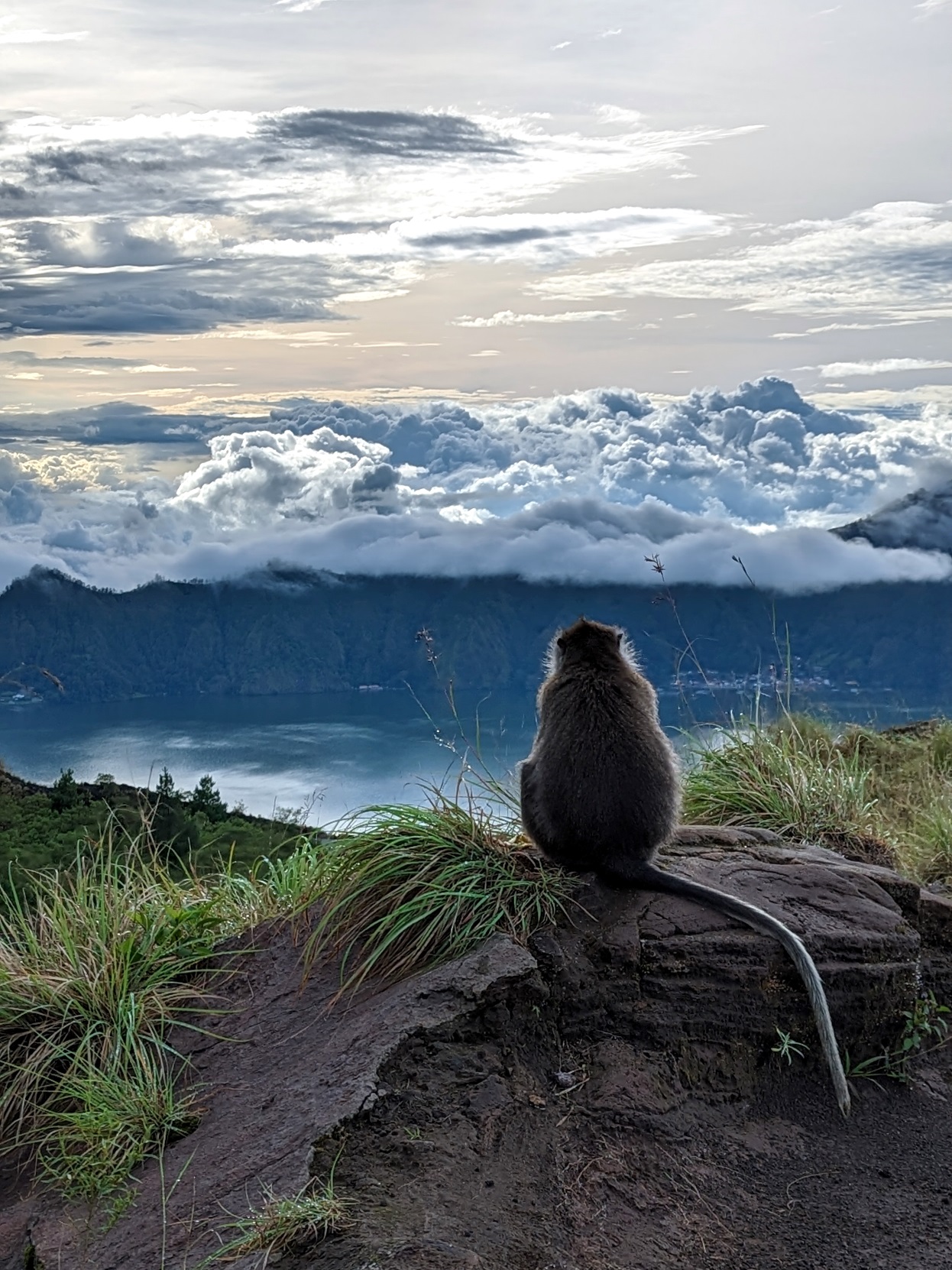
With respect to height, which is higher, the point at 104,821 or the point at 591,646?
the point at 591,646

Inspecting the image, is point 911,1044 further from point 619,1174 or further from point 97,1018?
point 97,1018

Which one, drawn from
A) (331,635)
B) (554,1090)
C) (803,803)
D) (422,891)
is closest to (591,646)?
(422,891)

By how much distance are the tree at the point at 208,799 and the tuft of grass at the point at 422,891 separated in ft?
44.5

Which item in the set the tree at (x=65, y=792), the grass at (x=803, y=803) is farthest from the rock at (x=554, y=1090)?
the tree at (x=65, y=792)

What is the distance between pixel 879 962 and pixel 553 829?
180 cm

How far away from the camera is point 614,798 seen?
522 centimetres

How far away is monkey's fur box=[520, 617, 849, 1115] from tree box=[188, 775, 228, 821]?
46.4 ft

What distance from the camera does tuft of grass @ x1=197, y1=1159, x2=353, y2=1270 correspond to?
3783 millimetres

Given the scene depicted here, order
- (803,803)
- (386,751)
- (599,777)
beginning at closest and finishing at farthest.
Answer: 1. (599,777)
2. (803,803)
3. (386,751)

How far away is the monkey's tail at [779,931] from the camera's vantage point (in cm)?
511

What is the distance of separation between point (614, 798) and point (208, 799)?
15119 millimetres

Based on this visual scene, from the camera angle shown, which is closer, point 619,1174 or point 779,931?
point 619,1174

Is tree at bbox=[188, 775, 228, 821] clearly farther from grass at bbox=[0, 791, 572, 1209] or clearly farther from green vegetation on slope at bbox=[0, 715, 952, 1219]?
grass at bbox=[0, 791, 572, 1209]

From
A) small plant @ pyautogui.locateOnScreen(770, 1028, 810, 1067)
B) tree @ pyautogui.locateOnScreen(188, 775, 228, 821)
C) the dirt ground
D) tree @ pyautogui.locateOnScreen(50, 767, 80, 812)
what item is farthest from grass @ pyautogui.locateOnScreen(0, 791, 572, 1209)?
tree @ pyautogui.locateOnScreen(50, 767, 80, 812)
